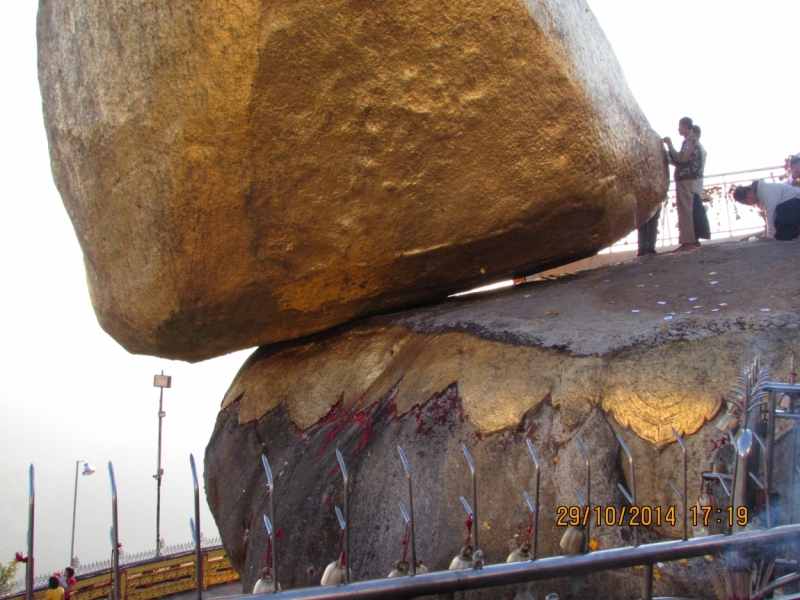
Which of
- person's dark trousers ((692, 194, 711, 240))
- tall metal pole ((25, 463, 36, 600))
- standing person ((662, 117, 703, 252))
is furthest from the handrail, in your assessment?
person's dark trousers ((692, 194, 711, 240))

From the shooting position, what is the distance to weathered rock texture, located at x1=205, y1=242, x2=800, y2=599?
87.4 inches

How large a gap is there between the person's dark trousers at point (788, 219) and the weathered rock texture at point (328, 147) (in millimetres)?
828

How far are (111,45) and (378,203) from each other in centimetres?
148

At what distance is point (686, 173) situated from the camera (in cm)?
426

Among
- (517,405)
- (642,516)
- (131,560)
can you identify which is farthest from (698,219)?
(131,560)

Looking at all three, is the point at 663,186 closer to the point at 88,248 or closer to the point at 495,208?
the point at 495,208

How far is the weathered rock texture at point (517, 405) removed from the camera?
2221 millimetres

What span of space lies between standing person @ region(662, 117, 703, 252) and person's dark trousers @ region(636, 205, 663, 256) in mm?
230

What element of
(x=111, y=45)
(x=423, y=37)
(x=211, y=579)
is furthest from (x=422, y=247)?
(x=211, y=579)

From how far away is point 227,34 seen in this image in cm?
290

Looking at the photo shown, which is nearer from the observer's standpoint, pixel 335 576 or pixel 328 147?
pixel 335 576

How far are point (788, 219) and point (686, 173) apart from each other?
66 centimetres
